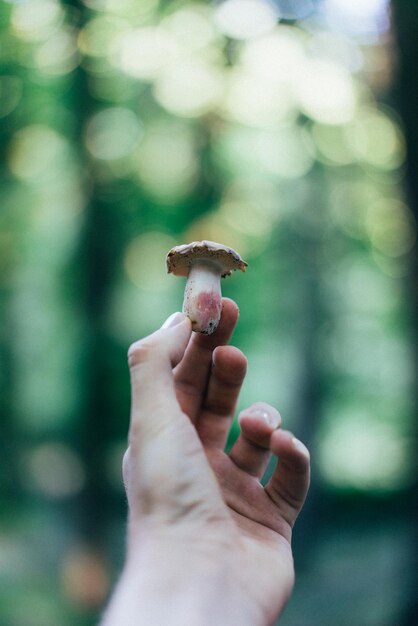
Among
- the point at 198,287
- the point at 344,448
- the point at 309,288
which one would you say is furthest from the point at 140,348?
the point at 344,448

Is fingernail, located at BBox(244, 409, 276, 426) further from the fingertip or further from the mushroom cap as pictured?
the mushroom cap

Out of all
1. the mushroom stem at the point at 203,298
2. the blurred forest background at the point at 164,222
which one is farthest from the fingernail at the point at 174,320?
the blurred forest background at the point at 164,222

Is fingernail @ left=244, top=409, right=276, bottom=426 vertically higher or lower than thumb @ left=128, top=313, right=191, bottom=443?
lower

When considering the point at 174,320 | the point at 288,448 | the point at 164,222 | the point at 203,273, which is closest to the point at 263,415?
the point at 288,448

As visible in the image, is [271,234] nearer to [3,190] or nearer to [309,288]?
[309,288]

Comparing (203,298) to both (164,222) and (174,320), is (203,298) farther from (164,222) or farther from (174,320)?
(164,222)

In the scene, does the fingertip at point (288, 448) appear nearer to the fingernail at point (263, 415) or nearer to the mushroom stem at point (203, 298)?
the fingernail at point (263, 415)

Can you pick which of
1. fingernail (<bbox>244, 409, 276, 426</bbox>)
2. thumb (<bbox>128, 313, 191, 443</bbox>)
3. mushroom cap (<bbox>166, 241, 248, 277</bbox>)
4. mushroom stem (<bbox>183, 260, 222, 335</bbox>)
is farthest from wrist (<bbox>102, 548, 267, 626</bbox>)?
mushroom cap (<bbox>166, 241, 248, 277</bbox>)
